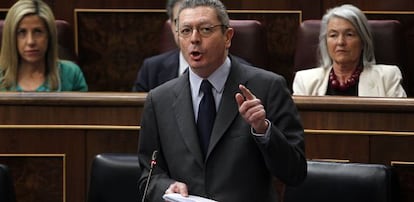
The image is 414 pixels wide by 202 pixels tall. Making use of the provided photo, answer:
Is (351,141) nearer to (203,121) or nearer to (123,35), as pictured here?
(203,121)

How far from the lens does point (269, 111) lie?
1.38 metres

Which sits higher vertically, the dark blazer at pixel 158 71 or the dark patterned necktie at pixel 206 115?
the dark patterned necktie at pixel 206 115

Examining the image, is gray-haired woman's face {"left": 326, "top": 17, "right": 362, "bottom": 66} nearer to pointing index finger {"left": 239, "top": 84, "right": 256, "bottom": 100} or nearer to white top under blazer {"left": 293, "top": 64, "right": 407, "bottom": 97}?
white top under blazer {"left": 293, "top": 64, "right": 407, "bottom": 97}

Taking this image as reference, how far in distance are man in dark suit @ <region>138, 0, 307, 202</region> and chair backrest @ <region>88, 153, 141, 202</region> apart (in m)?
0.28

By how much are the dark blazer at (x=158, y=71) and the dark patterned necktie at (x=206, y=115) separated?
1029 millimetres

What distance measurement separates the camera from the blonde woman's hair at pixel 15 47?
2.36 meters

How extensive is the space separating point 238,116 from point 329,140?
1.73 ft

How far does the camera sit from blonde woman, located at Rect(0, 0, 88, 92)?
7.77 feet

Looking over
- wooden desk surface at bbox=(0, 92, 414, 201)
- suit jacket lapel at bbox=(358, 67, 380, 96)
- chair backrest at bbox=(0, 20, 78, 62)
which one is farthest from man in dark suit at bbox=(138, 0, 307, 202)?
chair backrest at bbox=(0, 20, 78, 62)

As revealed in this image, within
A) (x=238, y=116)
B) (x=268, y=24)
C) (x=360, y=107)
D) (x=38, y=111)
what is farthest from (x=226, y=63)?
(x=268, y=24)

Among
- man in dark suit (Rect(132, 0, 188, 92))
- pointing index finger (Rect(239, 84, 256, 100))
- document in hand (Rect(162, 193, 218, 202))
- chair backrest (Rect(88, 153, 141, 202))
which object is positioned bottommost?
chair backrest (Rect(88, 153, 141, 202))

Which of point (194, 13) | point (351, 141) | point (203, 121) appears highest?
point (194, 13)

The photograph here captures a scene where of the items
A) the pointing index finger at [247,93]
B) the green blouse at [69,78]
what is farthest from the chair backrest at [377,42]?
the pointing index finger at [247,93]

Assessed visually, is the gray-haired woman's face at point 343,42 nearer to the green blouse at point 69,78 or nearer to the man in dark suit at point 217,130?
the green blouse at point 69,78
